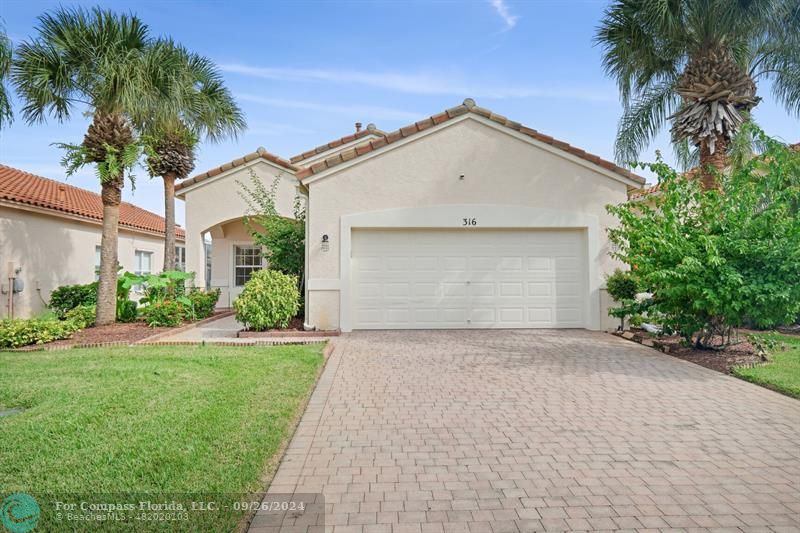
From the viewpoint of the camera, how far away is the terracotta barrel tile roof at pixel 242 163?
1698 cm

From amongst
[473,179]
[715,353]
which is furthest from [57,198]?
[715,353]

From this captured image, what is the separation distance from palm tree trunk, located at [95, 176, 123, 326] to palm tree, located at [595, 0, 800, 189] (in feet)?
44.5

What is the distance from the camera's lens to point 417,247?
1182cm

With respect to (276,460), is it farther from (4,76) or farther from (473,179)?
(4,76)

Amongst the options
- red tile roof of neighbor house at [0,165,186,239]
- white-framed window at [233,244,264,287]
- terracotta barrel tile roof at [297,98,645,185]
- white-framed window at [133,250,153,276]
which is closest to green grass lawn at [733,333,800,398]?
terracotta barrel tile roof at [297,98,645,185]

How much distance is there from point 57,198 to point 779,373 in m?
21.0

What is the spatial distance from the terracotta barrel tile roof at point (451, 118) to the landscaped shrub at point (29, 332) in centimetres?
644

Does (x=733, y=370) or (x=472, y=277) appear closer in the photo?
(x=733, y=370)

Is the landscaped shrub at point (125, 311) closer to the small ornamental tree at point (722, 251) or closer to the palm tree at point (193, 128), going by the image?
the palm tree at point (193, 128)

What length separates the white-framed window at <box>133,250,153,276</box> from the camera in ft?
65.5

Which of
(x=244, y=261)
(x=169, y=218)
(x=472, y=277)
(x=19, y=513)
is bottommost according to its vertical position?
(x=19, y=513)

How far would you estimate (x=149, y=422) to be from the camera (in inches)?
193

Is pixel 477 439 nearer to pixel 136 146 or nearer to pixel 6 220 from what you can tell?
pixel 136 146

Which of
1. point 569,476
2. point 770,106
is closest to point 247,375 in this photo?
point 569,476
